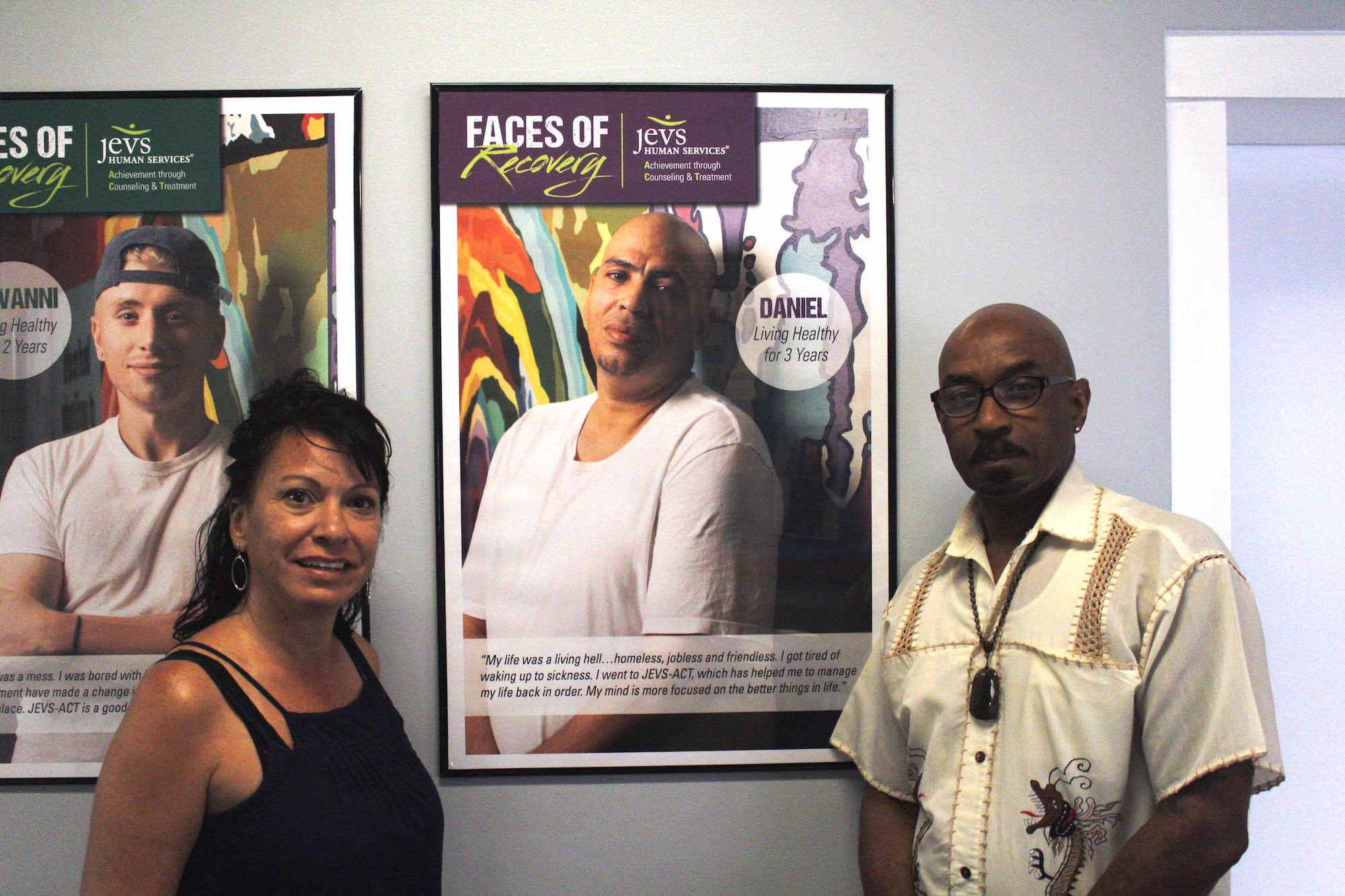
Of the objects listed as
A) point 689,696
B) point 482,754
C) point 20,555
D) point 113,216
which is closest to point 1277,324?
point 689,696

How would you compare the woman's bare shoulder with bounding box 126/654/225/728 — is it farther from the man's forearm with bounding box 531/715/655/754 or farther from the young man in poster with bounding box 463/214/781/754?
the man's forearm with bounding box 531/715/655/754

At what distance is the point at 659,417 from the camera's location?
62.9 inches

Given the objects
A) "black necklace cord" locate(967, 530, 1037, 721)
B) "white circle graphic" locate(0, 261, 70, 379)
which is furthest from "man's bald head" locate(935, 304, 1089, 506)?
"white circle graphic" locate(0, 261, 70, 379)

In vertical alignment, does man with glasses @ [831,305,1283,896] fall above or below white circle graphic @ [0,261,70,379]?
below

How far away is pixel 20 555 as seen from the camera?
61.3 inches

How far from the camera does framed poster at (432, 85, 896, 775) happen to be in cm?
157

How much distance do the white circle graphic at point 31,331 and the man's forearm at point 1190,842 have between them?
204cm

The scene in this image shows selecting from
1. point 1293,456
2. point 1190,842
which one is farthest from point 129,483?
point 1293,456

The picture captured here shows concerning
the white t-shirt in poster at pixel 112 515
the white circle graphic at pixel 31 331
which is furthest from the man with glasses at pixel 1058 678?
the white circle graphic at pixel 31 331

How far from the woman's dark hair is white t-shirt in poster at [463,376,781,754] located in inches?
13.6

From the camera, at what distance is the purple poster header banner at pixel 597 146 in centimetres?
159

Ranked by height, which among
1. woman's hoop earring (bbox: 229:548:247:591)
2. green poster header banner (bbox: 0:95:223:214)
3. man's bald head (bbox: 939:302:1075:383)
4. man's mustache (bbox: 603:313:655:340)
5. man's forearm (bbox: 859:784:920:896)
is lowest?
man's forearm (bbox: 859:784:920:896)

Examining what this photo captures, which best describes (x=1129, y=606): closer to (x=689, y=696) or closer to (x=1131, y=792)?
(x=1131, y=792)

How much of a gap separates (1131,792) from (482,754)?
1125mm
